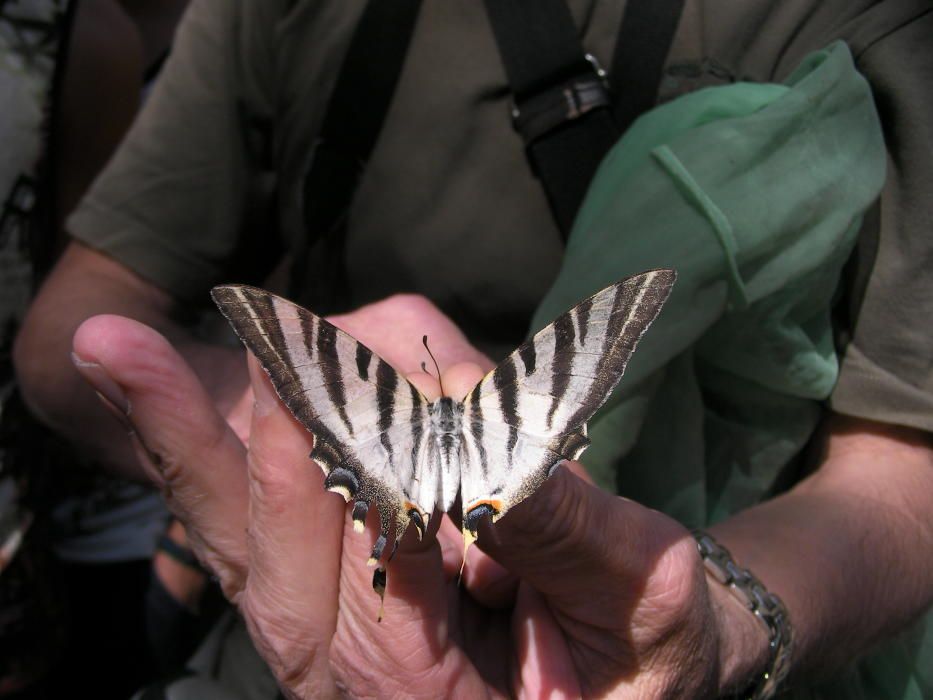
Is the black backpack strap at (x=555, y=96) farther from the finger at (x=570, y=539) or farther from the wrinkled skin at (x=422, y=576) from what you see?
the finger at (x=570, y=539)

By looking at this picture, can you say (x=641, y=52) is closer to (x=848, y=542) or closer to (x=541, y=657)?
(x=848, y=542)

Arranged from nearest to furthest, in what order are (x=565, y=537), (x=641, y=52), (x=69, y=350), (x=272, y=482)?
(x=565, y=537), (x=272, y=482), (x=641, y=52), (x=69, y=350)

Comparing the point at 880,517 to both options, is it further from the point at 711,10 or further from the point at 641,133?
the point at 711,10

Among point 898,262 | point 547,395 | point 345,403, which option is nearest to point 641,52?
point 898,262

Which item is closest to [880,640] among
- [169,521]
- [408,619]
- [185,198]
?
[408,619]

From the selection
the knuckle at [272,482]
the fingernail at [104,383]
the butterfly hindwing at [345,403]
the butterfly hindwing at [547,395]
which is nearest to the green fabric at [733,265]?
the butterfly hindwing at [547,395]

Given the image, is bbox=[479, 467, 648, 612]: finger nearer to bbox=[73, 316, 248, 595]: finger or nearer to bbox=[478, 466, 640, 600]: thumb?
bbox=[478, 466, 640, 600]: thumb
